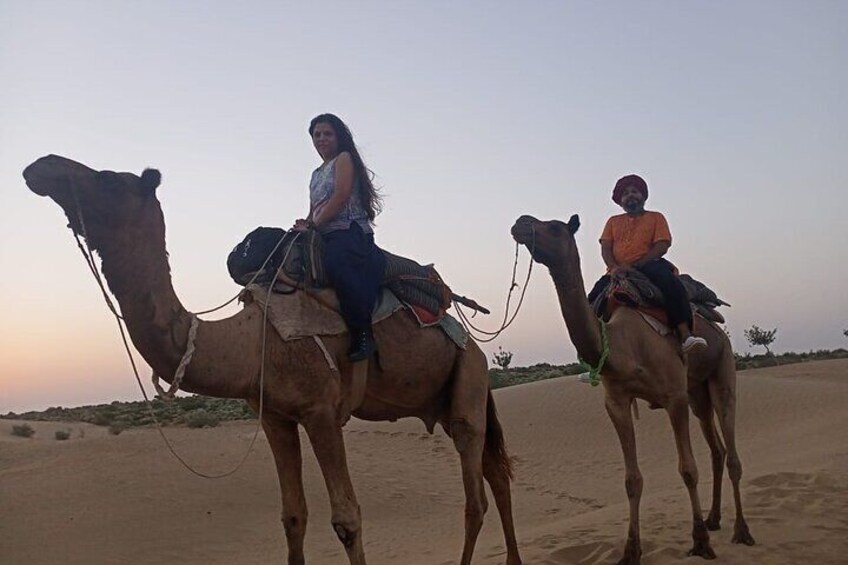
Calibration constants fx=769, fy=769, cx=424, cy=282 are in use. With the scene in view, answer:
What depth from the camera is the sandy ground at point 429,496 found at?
27.2 ft

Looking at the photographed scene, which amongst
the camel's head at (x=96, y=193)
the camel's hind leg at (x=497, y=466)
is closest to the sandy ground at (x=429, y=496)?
the camel's hind leg at (x=497, y=466)

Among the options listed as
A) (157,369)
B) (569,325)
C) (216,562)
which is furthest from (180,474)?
(157,369)

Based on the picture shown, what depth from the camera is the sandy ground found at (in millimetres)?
8281

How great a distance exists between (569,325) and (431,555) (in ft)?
14.5

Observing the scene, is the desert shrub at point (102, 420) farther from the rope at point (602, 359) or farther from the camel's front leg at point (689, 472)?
the camel's front leg at point (689, 472)

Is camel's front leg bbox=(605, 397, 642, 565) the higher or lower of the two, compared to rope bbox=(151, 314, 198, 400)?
lower

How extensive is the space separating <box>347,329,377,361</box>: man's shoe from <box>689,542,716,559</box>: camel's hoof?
401 cm

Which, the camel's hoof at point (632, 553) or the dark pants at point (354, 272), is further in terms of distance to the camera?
the camel's hoof at point (632, 553)

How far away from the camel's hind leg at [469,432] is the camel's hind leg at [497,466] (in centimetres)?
42

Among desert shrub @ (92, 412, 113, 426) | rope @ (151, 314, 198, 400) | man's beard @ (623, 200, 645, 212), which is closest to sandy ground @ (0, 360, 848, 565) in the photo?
man's beard @ (623, 200, 645, 212)

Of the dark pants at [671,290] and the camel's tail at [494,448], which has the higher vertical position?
the dark pants at [671,290]

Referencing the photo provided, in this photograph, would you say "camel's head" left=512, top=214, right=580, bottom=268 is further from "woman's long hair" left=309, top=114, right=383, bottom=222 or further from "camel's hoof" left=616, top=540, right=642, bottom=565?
"camel's hoof" left=616, top=540, right=642, bottom=565

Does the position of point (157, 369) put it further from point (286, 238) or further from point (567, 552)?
point (567, 552)

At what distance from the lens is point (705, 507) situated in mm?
10172
